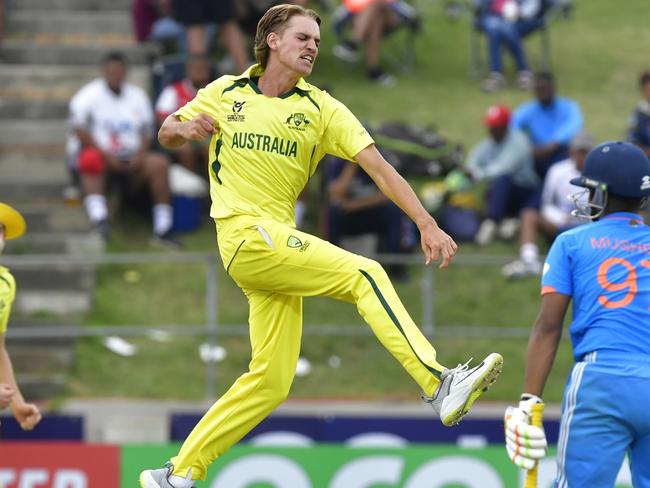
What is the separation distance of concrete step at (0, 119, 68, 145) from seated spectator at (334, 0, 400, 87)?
432 centimetres

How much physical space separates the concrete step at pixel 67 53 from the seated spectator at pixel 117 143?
5.39ft

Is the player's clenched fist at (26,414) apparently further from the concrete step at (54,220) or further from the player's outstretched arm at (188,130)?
the concrete step at (54,220)

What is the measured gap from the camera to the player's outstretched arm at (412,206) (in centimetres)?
699

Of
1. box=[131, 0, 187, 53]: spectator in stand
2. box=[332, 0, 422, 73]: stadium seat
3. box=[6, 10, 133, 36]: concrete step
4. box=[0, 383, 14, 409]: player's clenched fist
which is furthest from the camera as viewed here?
box=[332, 0, 422, 73]: stadium seat

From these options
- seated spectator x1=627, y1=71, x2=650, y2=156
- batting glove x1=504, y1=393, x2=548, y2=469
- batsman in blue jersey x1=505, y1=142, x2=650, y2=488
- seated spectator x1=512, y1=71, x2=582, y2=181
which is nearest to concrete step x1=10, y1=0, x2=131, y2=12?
seated spectator x1=512, y1=71, x2=582, y2=181

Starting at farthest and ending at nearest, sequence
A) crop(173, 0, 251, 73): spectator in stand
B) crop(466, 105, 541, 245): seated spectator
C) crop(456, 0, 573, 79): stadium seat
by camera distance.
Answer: crop(456, 0, 573, 79): stadium seat, crop(173, 0, 251, 73): spectator in stand, crop(466, 105, 541, 245): seated spectator

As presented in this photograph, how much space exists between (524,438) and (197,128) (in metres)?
2.22

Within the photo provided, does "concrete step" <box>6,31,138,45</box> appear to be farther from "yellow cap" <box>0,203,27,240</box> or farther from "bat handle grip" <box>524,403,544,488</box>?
"bat handle grip" <box>524,403,544,488</box>

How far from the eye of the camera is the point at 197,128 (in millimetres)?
7117

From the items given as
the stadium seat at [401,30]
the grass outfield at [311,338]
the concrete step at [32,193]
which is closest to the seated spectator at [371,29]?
the stadium seat at [401,30]

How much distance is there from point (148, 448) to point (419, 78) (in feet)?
31.1

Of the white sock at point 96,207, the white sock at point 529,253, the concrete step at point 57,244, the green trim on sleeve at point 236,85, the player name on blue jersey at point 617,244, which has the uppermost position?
the green trim on sleeve at point 236,85

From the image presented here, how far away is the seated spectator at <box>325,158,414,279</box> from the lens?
13.7 m

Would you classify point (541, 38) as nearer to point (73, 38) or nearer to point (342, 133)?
point (73, 38)
